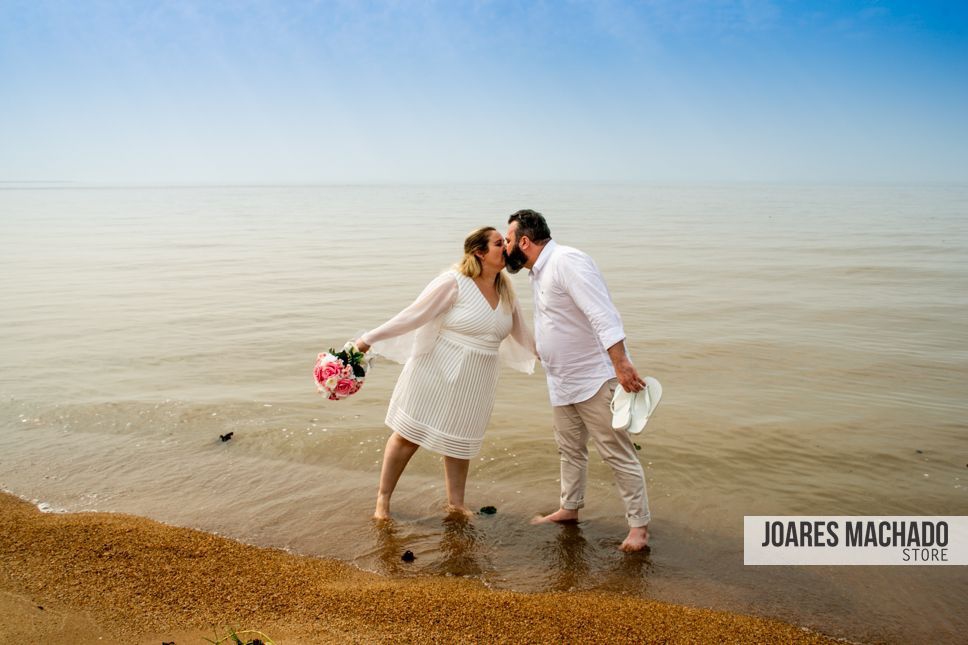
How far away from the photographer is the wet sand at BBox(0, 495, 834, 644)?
380cm

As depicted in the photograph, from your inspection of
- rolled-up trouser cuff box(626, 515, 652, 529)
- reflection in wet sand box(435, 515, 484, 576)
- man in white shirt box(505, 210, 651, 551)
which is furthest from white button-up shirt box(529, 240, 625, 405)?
reflection in wet sand box(435, 515, 484, 576)

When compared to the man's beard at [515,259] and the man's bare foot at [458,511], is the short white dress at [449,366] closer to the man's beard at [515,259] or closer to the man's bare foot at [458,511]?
the man's beard at [515,259]

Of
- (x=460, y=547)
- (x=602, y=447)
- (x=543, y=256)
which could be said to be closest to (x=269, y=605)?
(x=460, y=547)

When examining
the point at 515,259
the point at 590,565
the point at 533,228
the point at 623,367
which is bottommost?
the point at 590,565

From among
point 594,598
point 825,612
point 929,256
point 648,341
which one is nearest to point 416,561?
point 594,598

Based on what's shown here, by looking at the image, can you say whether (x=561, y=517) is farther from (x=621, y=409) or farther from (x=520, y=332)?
(x=520, y=332)

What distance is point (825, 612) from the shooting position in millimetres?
4398

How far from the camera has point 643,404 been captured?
467cm

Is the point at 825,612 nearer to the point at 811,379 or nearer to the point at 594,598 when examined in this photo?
the point at 594,598

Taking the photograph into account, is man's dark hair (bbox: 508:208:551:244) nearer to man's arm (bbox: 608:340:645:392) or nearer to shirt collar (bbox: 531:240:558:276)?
shirt collar (bbox: 531:240:558:276)

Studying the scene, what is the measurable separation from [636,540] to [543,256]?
210cm

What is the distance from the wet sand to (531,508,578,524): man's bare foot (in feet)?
A: 3.55

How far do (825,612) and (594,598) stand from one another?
139 cm

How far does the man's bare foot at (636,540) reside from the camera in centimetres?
515
